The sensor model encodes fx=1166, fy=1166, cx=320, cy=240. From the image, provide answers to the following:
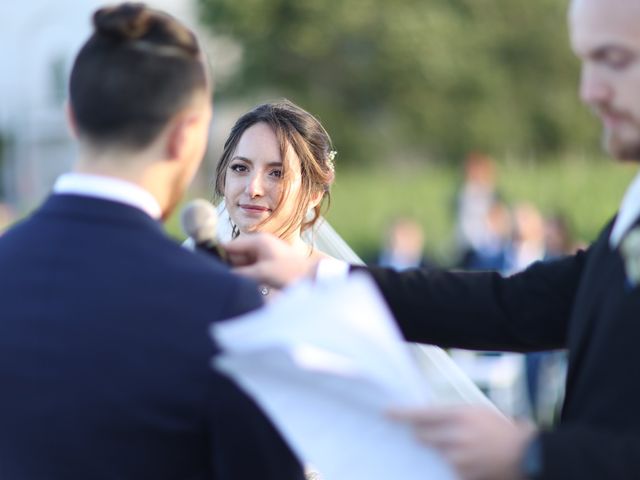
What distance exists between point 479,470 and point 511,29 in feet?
132

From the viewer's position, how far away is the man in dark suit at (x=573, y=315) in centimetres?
201

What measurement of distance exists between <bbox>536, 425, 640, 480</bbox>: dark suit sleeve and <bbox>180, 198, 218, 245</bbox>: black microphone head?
86 cm

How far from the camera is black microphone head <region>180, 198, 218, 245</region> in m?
2.47

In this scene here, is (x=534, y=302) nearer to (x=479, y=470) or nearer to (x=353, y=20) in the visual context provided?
(x=479, y=470)

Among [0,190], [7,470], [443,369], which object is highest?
[7,470]

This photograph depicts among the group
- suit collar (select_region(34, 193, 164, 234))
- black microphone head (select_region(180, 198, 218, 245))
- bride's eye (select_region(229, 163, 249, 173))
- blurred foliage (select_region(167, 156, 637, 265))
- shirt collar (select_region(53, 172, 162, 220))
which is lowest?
blurred foliage (select_region(167, 156, 637, 265))

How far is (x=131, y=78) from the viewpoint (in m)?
2.19

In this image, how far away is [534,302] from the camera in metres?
2.82

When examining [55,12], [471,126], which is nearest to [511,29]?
[471,126]

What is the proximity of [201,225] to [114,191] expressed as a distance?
304mm

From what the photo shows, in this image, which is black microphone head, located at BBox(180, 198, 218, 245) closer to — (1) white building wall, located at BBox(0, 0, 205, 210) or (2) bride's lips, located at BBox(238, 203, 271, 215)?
(2) bride's lips, located at BBox(238, 203, 271, 215)

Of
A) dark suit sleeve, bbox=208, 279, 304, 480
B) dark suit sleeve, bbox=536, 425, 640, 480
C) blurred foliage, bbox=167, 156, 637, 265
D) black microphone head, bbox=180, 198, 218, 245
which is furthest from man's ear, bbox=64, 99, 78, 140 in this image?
blurred foliage, bbox=167, 156, 637, 265

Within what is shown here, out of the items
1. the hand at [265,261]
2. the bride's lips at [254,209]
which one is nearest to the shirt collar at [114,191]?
the hand at [265,261]

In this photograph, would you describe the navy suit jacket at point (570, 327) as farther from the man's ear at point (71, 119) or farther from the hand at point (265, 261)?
the man's ear at point (71, 119)
